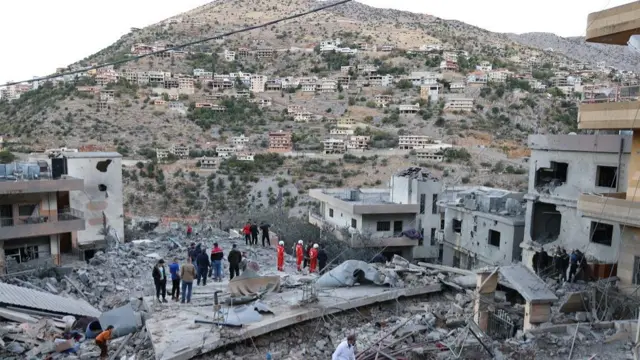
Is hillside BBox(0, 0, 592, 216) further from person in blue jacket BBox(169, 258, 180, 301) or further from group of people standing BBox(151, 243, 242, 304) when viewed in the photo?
person in blue jacket BBox(169, 258, 180, 301)

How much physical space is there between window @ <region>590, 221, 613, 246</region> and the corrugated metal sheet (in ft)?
52.3

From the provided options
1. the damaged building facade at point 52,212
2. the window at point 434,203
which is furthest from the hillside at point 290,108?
the damaged building facade at point 52,212

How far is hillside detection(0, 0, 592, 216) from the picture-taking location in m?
59.9

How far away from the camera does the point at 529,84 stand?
310 feet

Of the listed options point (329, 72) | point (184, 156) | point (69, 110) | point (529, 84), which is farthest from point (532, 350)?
point (329, 72)

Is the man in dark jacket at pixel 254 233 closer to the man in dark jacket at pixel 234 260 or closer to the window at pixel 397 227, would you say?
the man in dark jacket at pixel 234 260

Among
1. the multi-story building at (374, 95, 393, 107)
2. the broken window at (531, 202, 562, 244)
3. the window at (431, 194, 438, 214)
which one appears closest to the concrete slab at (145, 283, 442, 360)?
the broken window at (531, 202, 562, 244)

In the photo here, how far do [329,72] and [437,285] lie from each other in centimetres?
10218

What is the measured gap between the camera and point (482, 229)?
82.2 feet

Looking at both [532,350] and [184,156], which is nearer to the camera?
[532,350]

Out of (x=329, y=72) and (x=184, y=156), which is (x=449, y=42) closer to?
(x=329, y=72)

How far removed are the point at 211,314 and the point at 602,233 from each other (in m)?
14.1

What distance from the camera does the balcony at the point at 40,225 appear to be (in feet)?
69.8

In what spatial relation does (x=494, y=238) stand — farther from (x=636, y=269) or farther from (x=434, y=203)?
(x=636, y=269)
